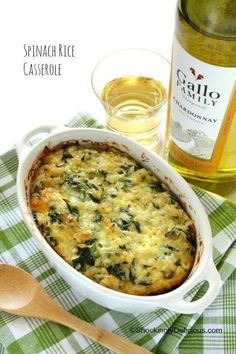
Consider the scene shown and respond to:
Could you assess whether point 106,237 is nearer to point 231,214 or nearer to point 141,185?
point 141,185

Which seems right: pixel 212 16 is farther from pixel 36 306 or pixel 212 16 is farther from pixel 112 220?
pixel 36 306

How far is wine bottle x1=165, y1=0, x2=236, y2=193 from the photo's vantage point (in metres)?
1.11

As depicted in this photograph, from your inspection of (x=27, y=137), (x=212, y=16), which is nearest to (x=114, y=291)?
(x=27, y=137)

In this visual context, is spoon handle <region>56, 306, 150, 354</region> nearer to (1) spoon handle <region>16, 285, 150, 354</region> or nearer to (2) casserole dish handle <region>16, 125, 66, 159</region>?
(1) spoon handle <region>16, 285, 150, 354</region>

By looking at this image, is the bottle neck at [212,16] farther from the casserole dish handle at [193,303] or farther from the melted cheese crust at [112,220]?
the casserole dish handle at [193,303]

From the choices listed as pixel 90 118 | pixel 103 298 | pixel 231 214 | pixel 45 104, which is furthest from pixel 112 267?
pixel 45 104

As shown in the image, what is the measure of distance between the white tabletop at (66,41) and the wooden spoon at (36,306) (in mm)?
432

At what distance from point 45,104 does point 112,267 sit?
0.56m

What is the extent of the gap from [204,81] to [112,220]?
0.29 meters

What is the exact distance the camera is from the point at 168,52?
1.63 meters

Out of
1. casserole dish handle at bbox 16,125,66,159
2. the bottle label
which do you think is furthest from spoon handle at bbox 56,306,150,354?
the bottle label

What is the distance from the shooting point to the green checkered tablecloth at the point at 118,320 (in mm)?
1133

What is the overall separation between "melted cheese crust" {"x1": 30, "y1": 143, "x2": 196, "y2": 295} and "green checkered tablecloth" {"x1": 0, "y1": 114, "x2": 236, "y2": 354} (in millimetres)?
105

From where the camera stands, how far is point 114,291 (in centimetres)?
105
